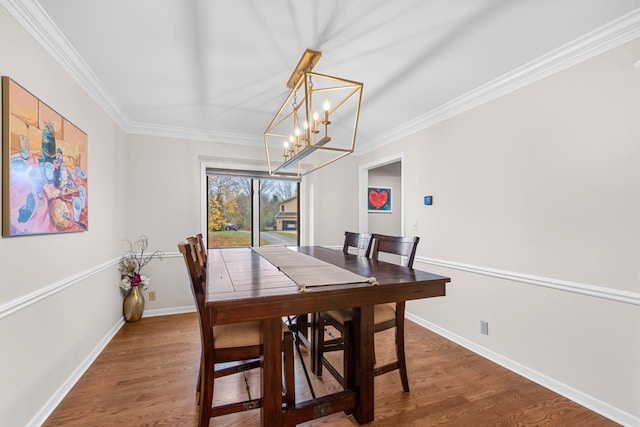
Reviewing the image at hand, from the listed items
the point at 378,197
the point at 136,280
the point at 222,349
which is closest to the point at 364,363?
the point at 222,349

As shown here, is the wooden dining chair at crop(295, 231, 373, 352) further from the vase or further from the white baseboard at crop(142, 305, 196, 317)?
the vase

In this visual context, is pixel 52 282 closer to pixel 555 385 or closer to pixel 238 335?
pixel 238 335

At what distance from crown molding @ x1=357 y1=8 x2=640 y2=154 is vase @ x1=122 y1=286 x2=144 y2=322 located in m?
3.94

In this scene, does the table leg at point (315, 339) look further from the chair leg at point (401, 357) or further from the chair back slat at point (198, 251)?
the chair back slat at point (198, 251)

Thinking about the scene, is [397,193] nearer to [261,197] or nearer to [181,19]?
[261,197]

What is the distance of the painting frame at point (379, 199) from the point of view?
5262 mm

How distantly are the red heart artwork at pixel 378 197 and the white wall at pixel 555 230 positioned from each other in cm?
229

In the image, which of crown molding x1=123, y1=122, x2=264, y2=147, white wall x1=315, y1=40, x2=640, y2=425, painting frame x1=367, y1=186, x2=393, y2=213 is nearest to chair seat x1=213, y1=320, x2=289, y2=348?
white wall x1=315, y1=40, x2=640, y2=425

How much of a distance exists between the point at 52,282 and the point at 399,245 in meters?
2.39

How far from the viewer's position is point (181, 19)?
1682 mm

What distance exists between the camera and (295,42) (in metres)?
1.90

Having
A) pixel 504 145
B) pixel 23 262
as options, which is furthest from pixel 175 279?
pixel 504 145

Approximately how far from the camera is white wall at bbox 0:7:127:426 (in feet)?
4.74

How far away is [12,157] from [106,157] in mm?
1491
